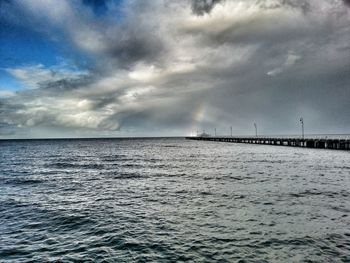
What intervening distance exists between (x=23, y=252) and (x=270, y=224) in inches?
419

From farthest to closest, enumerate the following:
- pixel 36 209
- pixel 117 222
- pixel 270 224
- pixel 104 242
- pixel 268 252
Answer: pixel 36 209 → pixel 117 222 → pixel 270 224 → pixel 104 242 → pixel 268 252

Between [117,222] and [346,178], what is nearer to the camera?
[117,222]

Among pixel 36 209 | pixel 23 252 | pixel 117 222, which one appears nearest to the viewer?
pixel 23 252

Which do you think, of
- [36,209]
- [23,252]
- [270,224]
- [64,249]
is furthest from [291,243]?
[36,209]

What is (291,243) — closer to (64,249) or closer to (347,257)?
(347,257)

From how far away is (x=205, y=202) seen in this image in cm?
1697

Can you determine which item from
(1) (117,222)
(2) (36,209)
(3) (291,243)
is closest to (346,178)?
(3) (291,243)

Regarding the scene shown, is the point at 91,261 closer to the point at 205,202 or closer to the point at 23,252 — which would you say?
the point at 23,252

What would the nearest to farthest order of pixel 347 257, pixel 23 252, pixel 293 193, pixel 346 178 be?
pixel 347 257, pixel 23 252, pixel 293 193, pixel 346 178

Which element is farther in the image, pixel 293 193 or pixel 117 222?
pixel 293 193

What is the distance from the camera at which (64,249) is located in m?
10.2

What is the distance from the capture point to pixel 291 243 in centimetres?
1027

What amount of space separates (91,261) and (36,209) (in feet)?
31.0

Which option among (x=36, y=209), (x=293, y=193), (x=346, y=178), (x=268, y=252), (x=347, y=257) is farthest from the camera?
(x=346, y=178)
